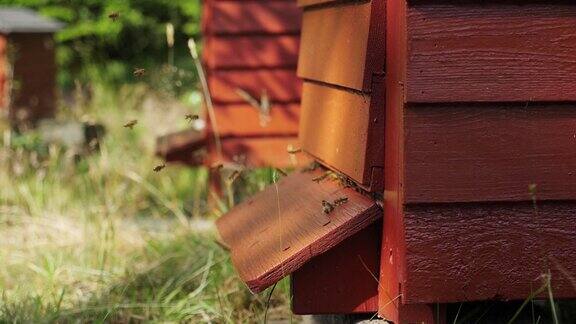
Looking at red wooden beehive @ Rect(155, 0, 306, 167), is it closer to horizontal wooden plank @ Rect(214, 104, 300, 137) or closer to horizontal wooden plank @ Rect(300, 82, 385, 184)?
horizontal wooden plank @ Rect(214, 104, 300, 137)

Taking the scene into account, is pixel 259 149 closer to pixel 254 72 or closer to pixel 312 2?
pixel 254 72

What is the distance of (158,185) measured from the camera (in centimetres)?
665

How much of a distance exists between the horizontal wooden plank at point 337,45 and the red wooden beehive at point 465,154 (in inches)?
2.6

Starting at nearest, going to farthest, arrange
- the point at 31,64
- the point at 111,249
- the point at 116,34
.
A: the point at 111,249
the point at 31,64
the point at 116,34

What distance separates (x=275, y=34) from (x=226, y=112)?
55cm

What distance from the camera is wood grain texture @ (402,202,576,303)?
2498 mm

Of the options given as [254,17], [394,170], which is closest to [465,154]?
[394,170]

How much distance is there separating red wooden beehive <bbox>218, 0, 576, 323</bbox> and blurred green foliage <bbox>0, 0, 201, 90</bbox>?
983 centimetres

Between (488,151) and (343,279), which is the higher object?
(488,151)

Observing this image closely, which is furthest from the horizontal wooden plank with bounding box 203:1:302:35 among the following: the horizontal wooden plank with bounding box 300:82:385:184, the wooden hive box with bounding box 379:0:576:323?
the wooden hive box with bounding box 379:0:576:323

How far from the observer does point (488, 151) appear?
2.49 meters

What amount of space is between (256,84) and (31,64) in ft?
11.4

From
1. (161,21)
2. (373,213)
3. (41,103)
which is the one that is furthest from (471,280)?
(161,21)

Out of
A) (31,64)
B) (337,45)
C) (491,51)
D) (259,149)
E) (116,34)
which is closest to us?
(491,51)
